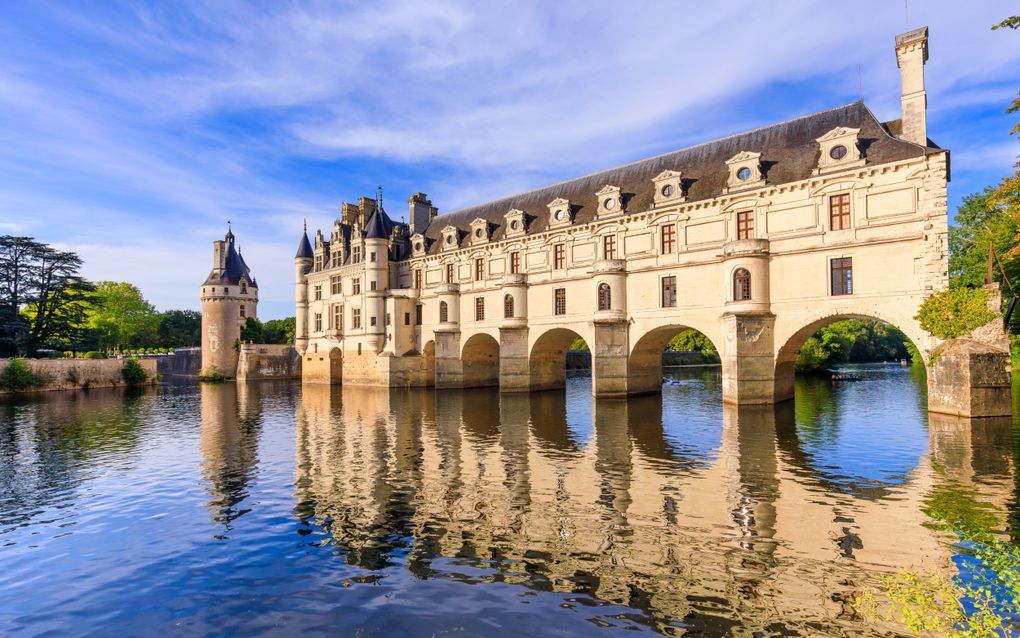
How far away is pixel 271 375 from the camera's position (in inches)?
2625

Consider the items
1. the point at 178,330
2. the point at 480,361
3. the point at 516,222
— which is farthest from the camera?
the point at 178,330

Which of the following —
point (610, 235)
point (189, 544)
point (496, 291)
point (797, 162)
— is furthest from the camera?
point (496, 291)

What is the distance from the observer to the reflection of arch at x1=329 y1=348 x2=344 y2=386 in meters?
55.0

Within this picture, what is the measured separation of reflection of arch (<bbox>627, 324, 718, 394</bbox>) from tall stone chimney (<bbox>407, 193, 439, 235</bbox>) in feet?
87.7

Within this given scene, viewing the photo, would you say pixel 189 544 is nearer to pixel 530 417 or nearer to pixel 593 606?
pixel 593 606

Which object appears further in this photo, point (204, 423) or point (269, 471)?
point (204, 423)

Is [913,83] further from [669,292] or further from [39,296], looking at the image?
[39,296]

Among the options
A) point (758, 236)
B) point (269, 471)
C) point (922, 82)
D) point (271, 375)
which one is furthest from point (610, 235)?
point (271, 375)

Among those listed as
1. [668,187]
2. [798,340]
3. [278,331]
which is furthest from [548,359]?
[278,331]

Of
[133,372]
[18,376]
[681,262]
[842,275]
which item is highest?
[681,262]

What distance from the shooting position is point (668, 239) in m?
32.0

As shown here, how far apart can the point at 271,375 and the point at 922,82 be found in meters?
65.8

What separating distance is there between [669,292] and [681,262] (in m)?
1.92

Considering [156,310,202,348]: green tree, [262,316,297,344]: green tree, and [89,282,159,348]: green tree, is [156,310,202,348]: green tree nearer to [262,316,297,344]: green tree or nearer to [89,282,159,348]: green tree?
[89,282,159,348]: green tree
